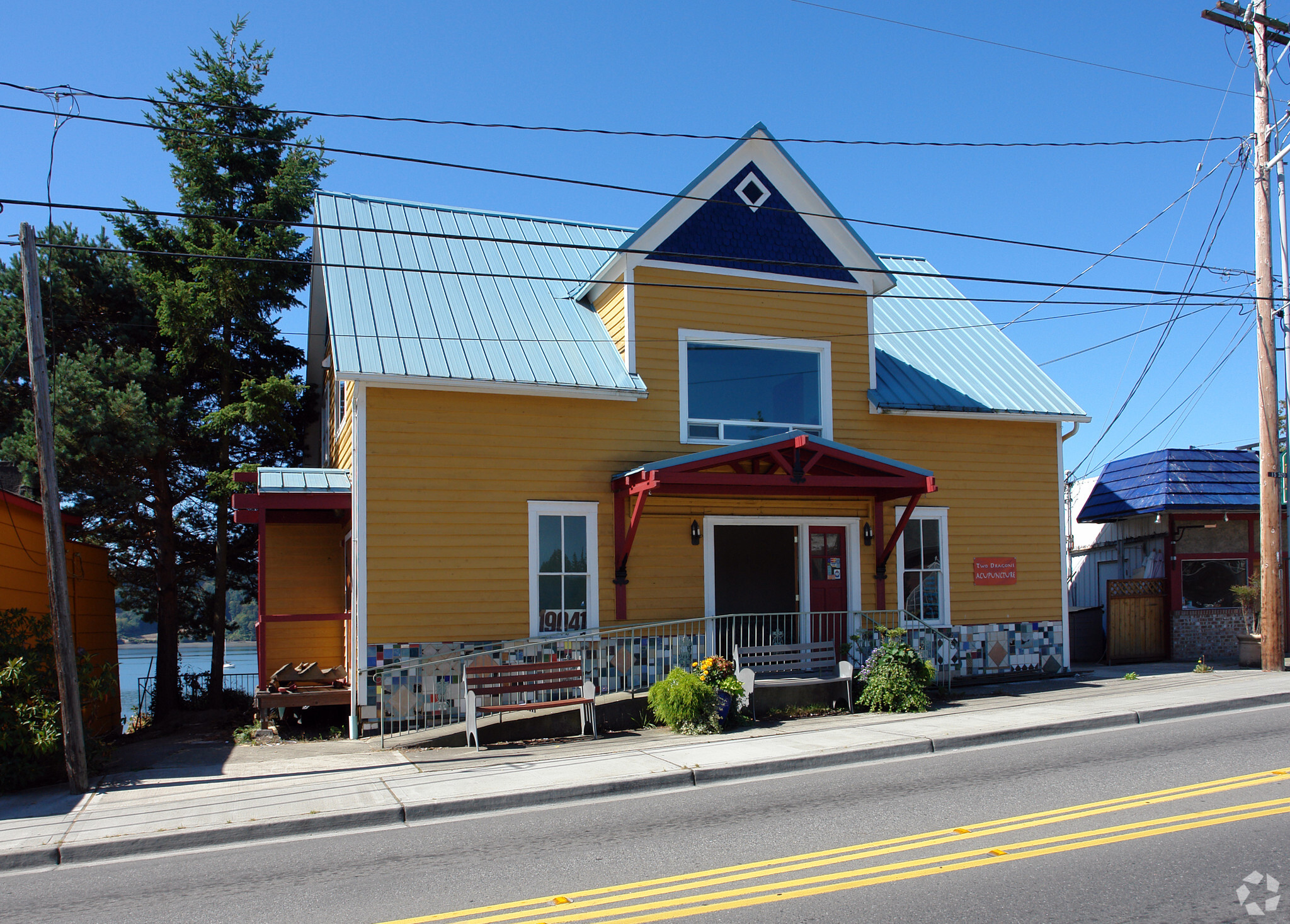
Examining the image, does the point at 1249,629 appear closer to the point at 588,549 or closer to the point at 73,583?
the point at 588,549

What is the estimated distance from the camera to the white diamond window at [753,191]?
50.1ft

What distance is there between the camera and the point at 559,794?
352 inches

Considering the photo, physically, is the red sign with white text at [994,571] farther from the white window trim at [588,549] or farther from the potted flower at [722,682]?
the white window trim at [588,549]

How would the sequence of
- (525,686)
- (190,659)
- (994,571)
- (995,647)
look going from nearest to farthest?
1. (525,686)
2. (995,647)
3. (994,571)
4. (190,659)

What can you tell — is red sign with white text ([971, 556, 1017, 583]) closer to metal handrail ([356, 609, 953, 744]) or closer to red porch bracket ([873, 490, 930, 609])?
metal handrail ([356, 609, 953, 744])

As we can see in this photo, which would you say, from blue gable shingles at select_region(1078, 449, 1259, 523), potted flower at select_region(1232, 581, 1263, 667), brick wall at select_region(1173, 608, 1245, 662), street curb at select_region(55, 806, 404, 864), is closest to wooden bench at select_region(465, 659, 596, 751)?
street curb at select_region(55, 806, 404, 864)

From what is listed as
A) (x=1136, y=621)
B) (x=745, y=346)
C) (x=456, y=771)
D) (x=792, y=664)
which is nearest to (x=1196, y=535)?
(x=1136, y=621)

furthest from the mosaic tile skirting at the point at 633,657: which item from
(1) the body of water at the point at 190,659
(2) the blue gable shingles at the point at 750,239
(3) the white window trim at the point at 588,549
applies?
(1) the body of water at the point at 190,659

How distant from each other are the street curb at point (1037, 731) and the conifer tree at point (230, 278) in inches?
555

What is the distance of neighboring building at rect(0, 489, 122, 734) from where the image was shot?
38.2ft

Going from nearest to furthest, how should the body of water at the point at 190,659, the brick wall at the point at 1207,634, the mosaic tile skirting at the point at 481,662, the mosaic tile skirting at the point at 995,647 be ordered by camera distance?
the mosaic tile skirting at the point at 481,662
the mosaic tile skirting at the point at 995,647
the brick wall at the point at 1207,634
the body of water at the point at 190,659

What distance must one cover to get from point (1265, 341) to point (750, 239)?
8635mm

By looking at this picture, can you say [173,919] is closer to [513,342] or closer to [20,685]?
[20,685]

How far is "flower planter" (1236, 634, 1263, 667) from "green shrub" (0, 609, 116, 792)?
56.5 ft
